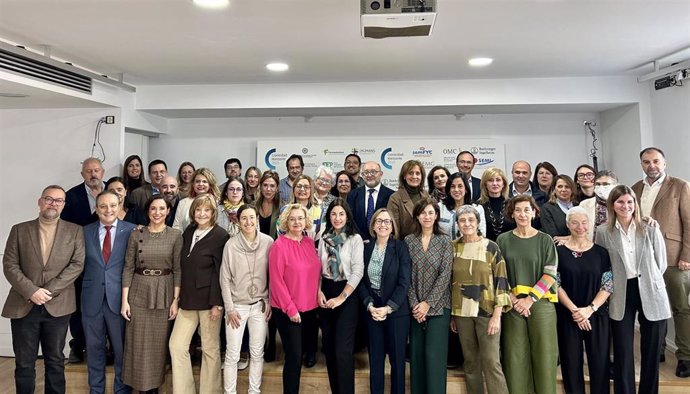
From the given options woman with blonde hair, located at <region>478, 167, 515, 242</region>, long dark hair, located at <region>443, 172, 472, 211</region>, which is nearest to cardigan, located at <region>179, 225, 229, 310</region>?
long dark hair, located at <region>443, 172, 472, 211</region>

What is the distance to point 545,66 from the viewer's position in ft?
13.4

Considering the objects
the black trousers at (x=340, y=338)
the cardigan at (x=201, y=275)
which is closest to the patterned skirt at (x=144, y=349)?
the cardigan at (x=201, y=275)

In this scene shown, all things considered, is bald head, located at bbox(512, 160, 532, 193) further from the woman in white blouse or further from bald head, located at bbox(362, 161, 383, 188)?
the woman in white blouse

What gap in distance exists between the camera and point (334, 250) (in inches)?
112

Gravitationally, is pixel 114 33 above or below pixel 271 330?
above

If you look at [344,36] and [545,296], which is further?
[344,36]

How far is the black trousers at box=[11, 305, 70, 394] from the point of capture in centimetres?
282

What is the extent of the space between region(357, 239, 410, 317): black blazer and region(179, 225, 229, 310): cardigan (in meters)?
1.06

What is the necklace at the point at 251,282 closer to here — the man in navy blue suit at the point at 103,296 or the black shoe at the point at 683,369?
the man in navy blue suit at the point at 103,296

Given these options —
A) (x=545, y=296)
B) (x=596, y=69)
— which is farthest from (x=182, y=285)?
(x=596, y=69)

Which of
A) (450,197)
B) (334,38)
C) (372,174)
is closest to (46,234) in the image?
(372,174)

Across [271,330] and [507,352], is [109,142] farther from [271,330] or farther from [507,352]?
[507,352]

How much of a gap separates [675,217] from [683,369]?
3.86ft

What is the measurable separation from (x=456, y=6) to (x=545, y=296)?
1.99m
